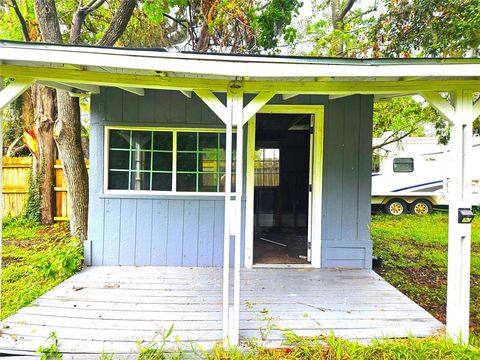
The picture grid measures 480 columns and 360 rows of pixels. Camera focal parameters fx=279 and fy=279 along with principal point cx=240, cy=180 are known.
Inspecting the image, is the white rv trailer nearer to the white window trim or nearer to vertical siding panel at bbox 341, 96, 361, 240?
vertical siding panel at bbox 341, 96, 361, 240

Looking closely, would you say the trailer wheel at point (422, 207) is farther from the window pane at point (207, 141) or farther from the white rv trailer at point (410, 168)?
the window pane at point (207, 141)

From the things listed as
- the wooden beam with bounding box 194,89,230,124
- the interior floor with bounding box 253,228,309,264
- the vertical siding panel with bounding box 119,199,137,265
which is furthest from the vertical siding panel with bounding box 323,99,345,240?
the vertical siding panel with bounding box 119,199,137,265

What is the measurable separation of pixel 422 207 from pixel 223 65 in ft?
29.3

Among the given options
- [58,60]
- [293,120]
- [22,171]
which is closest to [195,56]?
[58,60]

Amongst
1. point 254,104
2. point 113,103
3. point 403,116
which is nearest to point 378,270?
point 254,104

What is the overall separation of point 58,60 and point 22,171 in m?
6.12

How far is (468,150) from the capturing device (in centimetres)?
223

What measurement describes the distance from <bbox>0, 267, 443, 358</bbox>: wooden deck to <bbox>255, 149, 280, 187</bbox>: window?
3.39 metres

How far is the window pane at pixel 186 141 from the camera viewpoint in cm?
375

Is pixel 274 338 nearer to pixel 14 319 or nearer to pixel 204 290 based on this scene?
pixel 204 290

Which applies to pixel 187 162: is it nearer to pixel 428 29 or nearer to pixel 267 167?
pixel 267 167

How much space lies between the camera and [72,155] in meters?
4.45

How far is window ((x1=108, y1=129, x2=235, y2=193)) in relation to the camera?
373cm

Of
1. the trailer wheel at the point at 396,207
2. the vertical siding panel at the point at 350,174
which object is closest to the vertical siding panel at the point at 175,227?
the vertical siding panel at the point at 350,174
